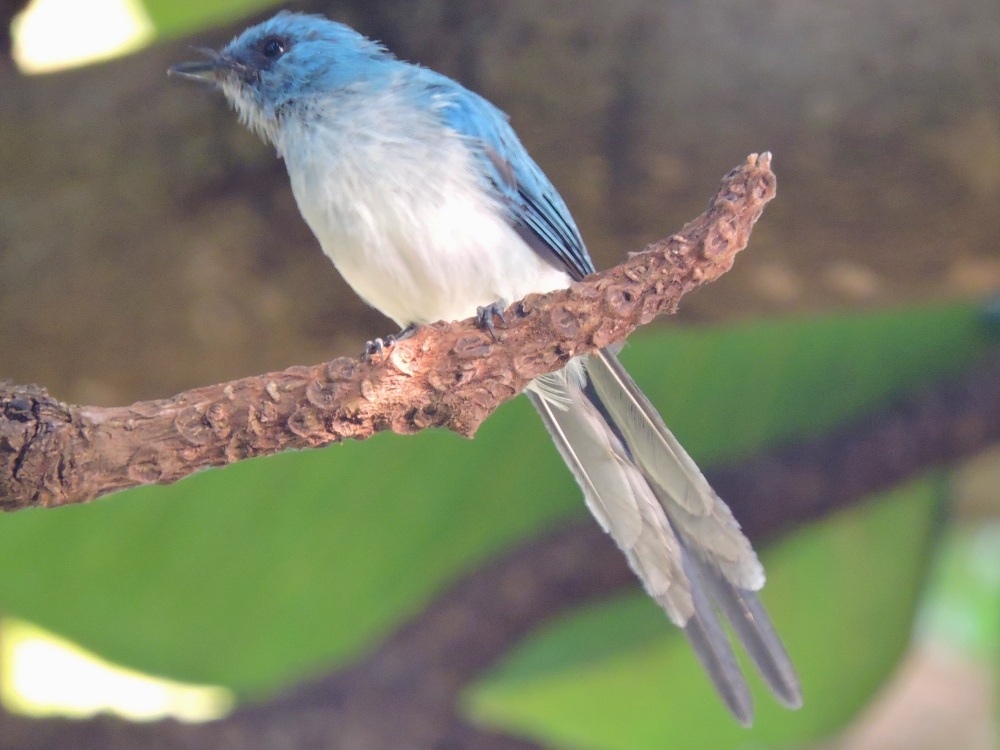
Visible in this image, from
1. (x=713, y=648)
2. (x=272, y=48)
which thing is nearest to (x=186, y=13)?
(x=272, y=48)

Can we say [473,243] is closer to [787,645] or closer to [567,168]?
[567,168]

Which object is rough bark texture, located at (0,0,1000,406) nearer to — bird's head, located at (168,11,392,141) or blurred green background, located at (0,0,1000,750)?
blurred green background, located at (0,0,1000,750)

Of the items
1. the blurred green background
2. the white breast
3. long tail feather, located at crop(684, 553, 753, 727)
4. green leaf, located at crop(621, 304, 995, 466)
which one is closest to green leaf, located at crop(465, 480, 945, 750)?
the blurred green background

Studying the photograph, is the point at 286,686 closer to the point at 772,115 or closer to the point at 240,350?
the point at 240,350

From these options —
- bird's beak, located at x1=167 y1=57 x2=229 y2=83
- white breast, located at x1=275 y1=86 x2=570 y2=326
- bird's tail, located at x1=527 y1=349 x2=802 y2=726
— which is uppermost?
bird's beak, located at x1=167 y1=57 x2=229 y2=83

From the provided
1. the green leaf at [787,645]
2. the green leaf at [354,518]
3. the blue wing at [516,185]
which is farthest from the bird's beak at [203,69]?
the green leaf at [787,645]

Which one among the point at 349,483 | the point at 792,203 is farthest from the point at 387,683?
the point at 792,203

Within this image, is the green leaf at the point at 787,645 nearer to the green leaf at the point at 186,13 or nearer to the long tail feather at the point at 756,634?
the long tail feather at the point at 756,634

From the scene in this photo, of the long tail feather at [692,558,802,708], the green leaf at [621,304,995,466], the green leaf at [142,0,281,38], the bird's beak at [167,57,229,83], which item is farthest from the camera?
the green leaf at [621,304,995,466]
